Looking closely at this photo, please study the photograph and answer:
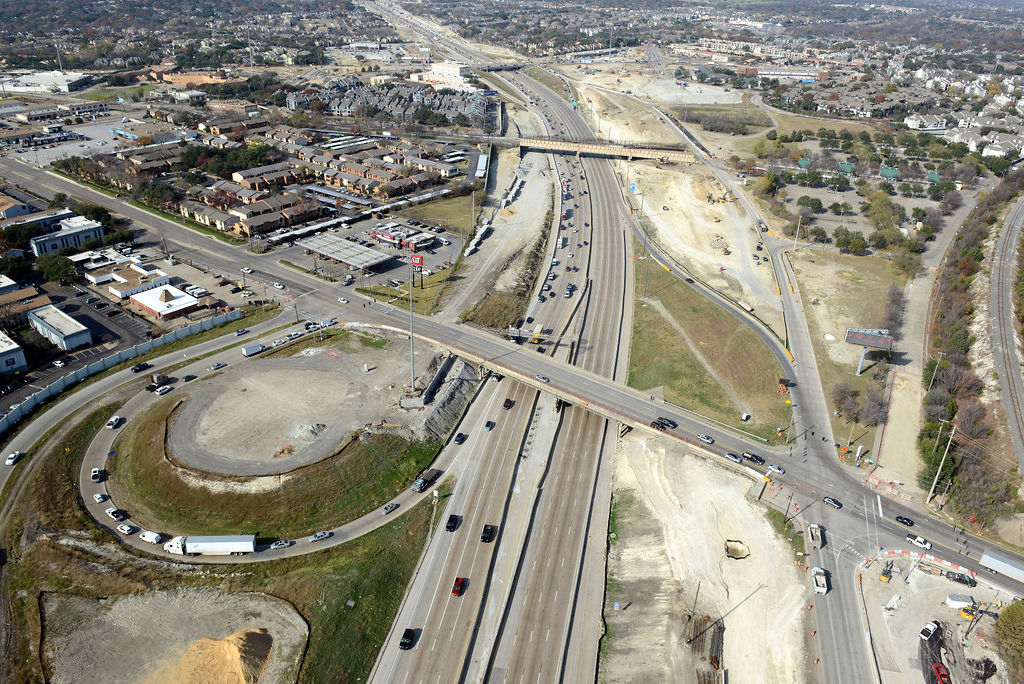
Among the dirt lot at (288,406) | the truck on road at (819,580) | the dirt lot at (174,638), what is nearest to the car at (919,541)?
the truck on road at (819,580)

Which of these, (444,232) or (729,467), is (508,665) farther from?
(444,232)

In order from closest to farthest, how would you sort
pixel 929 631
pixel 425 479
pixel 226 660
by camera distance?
pixel 226 660
pixel 929 631
pixel 425 479

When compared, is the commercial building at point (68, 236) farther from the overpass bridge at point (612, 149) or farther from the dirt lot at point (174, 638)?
the overpass bridge at point (612, 149)

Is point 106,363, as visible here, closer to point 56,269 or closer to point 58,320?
point 58,320

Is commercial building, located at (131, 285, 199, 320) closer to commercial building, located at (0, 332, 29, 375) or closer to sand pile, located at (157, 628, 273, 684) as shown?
commercial building, located at (0, 332, 29, 375)

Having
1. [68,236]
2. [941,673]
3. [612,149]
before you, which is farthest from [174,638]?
[612,149]

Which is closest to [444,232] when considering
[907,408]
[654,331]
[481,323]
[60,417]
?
[481,323]
